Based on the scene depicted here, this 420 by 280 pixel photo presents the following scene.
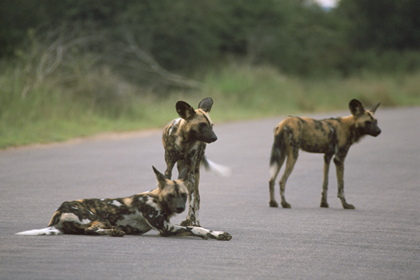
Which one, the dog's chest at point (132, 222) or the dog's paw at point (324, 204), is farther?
the dog's paw at point (324, 204)

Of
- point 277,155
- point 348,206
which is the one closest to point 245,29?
point 277,155

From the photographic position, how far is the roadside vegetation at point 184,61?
1942 cm

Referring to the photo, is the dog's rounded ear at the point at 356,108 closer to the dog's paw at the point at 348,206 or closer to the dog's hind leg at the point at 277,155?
the dog's hind leg at the point at 277,155

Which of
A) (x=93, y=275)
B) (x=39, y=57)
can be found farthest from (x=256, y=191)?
(x=39, y=57)

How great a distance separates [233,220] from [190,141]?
3.10ft

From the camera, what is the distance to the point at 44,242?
623 centimetres

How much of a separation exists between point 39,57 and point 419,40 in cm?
3610

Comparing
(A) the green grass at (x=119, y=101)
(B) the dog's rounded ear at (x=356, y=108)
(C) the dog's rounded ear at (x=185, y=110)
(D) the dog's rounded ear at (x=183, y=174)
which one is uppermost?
(A) the green grass at (x=119, y=101)

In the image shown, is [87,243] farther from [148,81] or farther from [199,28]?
→ [199,28]

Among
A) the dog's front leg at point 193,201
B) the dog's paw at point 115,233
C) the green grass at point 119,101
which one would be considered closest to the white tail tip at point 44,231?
the dog's paw at point 115,233

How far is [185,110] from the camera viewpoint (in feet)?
24.0

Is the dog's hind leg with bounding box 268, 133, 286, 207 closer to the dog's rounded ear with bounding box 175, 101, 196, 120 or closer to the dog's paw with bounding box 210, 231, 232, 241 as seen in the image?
the dog's rounded ear with bounding box 175, 101, 196, 120

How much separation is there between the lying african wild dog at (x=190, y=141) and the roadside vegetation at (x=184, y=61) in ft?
27.3

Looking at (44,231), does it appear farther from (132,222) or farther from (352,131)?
(352,131)
